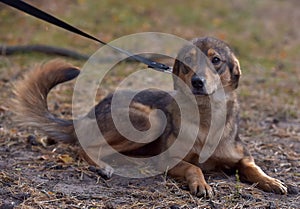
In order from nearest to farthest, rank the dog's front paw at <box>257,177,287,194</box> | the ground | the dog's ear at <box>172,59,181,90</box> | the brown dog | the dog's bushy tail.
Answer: the ground < the dog's front paw at <box>257,177,287,194</box> < the brown dog < the dog's ear at <box>172,59,181,90</box> < the dog's bushy tail

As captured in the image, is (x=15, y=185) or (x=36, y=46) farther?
(x=36, y=46)

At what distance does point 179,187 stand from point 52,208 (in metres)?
0.97

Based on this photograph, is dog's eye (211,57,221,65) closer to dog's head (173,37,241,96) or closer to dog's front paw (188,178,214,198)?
dog's head (173,37,241,96)

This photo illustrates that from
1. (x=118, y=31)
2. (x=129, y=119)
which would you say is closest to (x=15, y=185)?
(x=129, y=119)

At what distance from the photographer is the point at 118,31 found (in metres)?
9.98

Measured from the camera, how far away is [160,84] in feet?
23.1

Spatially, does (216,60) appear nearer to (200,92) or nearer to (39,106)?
(200,92)

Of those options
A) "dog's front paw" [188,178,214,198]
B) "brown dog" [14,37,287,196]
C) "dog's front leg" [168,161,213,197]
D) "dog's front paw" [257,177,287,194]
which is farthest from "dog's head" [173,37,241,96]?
"dog's front paw" [257,177,287,194]

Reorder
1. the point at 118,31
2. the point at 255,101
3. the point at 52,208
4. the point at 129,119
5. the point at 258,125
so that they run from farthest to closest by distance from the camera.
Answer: the point at 118,31, the point at 255,101, the point at 258,125, the point at 129,119, the point at 52,208

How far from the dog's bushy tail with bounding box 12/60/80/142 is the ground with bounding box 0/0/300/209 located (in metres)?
0.16

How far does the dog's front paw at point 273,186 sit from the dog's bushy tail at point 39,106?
165 cm

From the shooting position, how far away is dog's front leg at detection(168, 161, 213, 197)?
151 inches

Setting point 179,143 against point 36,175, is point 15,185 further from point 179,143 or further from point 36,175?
point 179,143

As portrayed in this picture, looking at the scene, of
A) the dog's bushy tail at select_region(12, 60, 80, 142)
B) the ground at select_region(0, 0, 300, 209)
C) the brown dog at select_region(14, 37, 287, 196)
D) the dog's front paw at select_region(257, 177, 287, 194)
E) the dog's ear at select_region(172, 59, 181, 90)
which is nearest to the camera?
the ground at select_region(0, 0, 300, 209)
